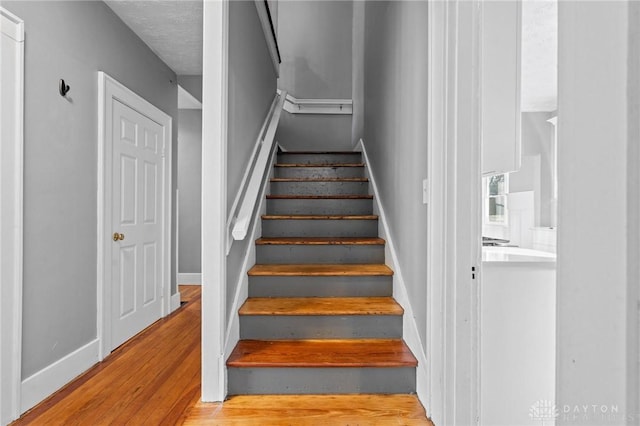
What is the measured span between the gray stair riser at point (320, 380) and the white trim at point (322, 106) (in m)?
3.42

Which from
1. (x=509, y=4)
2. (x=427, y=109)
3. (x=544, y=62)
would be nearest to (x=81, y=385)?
(x=427, y=109)

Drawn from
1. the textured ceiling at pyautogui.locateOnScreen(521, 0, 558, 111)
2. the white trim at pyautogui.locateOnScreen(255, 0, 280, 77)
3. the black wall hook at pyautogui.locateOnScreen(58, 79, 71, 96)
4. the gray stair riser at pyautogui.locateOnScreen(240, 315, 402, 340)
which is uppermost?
the white trim at pyautogui.locateOnScreen(255, 0, 280, 77)

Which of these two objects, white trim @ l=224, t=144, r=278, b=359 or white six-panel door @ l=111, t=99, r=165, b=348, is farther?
white six-panel door @ l=111, t=99, r=165, b=348

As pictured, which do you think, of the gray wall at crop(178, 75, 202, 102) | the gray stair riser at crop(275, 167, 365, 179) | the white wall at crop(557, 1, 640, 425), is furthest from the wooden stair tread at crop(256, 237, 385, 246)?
the gray wall at crop(178, 75, 202, 102)

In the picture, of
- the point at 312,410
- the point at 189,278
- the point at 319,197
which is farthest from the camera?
the point at 189,278

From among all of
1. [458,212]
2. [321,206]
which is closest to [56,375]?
[321,206]

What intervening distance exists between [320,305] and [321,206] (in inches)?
40.9

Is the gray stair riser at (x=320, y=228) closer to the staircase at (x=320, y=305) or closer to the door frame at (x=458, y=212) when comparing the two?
the staircase at (x=320, y=305)

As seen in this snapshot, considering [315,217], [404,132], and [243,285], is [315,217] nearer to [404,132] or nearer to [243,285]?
[243,285]

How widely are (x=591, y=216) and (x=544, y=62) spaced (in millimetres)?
3053

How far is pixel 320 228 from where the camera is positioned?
2664mm

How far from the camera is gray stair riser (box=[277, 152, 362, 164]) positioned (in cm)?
354

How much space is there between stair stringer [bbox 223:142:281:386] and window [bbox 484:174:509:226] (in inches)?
71.7

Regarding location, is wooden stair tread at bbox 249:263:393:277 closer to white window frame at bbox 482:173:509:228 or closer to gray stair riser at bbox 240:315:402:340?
gray stair riser at bbox 240:315:402:340
